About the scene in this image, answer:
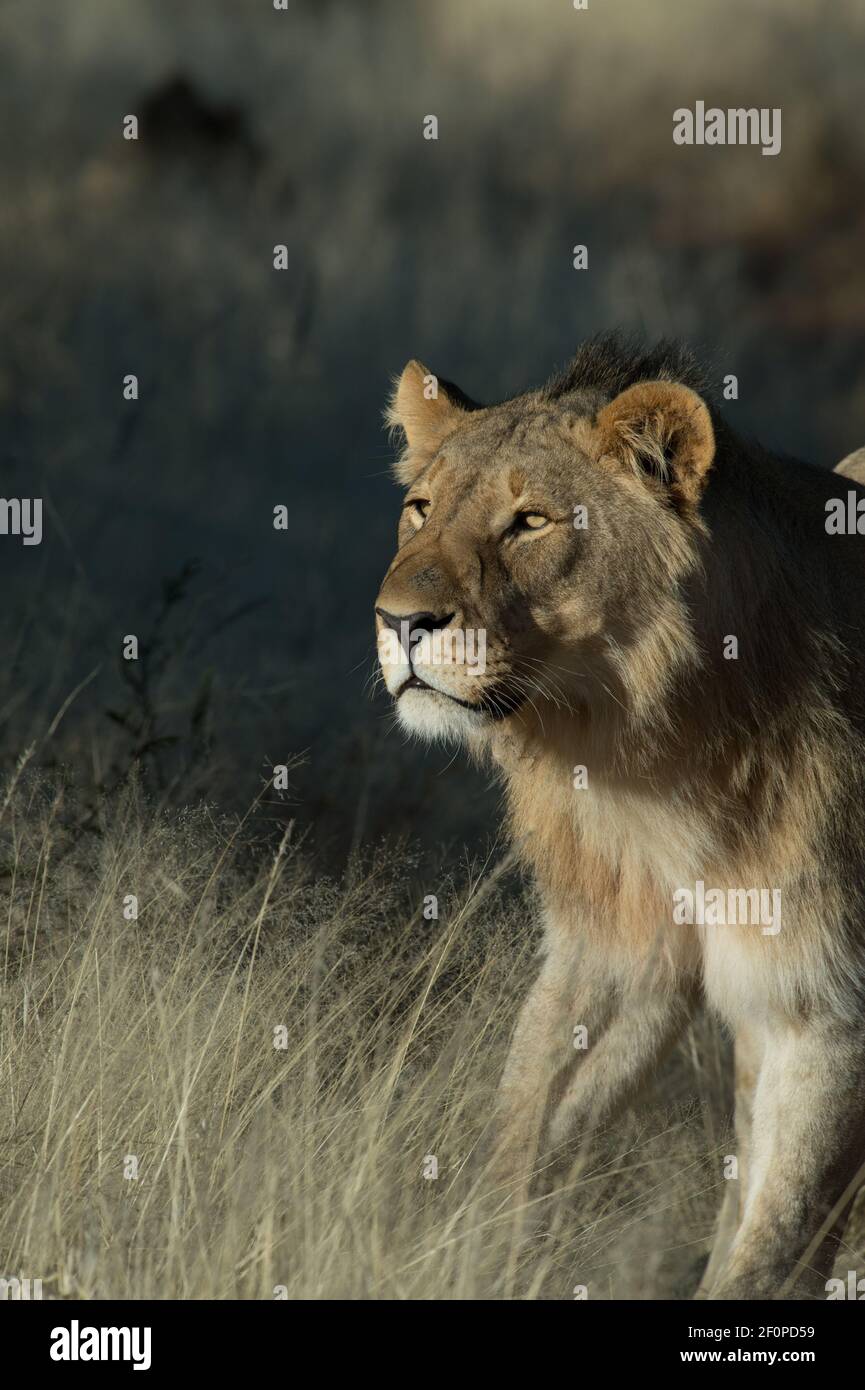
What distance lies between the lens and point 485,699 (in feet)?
13.2

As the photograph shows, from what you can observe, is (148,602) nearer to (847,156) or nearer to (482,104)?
(482,104)

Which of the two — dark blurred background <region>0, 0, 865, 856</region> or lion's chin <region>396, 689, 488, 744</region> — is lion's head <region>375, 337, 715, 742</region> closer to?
lion's chin <region>396, 689, 488, 744</region>

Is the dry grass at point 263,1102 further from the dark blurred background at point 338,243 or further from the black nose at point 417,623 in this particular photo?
the dark blurred background at point 338,243

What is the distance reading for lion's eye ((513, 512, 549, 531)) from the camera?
4.13 m

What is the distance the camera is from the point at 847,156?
42.9 ft

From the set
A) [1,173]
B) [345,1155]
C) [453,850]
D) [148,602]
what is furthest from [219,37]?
[345,1155]

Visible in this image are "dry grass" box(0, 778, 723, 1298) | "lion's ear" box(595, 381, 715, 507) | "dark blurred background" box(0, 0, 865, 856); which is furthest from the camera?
"dark blurred background" box(0, 0, 865, 856)

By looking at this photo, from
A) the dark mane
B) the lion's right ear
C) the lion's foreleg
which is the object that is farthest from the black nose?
the lion's foreleg

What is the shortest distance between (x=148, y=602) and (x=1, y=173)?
3447mm

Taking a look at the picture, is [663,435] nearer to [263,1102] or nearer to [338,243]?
[263,1102]

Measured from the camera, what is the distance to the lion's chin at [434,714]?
402cm

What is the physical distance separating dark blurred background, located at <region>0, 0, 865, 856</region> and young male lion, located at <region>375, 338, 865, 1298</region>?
6.51 meters

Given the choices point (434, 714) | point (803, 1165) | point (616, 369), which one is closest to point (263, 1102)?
point (434, 714)

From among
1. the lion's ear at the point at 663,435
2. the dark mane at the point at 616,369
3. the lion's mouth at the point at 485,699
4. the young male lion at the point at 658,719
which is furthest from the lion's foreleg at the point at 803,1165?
the dark mane at the point at 616,369
